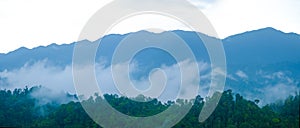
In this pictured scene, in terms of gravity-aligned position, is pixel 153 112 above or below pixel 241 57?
below

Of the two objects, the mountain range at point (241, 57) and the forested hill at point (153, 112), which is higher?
the mountain range at point (241, 57)

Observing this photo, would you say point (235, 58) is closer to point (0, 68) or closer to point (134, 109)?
point (0, 68)

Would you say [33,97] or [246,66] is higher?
[246,66]

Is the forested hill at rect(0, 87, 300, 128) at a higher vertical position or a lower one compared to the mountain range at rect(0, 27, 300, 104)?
lower

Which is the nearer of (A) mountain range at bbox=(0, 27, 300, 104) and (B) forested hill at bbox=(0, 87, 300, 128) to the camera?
(B) forested hill at bbox=(0, 87, 300, 128)

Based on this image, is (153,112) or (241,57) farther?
(241,57)

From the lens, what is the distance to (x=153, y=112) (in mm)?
23172

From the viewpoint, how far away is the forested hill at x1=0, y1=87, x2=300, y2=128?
63.8 feet

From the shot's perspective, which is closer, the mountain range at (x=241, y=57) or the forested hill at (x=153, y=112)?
the forested hill at (x=153, y=112)

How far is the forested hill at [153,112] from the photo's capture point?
19.4 metres

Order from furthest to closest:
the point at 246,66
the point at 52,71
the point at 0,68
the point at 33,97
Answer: the point at 0,68, the point at 52,71, the point at 246,66, the point at 33,97

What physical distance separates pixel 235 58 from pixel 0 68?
56768 mm

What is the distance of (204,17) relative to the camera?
547 inches

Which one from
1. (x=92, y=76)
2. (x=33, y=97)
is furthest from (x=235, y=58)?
(x=92, y=76)
